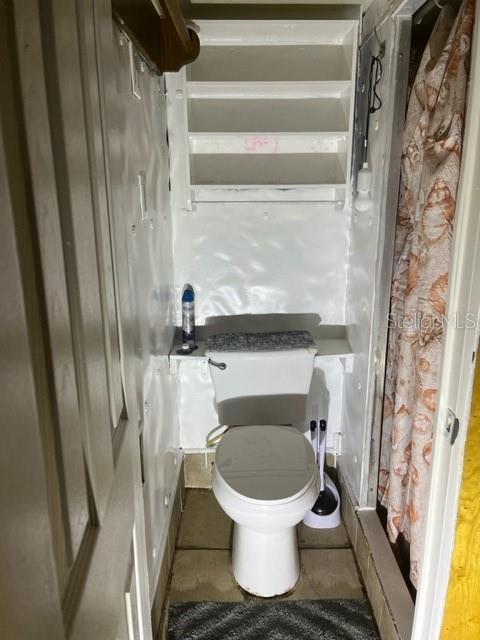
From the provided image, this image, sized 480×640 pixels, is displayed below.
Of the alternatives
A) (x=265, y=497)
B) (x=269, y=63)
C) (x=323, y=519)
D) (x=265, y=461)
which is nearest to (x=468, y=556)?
(x=265, y=497)

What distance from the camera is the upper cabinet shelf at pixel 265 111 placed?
6.49 ft

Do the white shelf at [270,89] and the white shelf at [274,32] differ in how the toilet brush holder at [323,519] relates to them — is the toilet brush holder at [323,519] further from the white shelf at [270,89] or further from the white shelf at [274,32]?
the white shelf at [274,32]

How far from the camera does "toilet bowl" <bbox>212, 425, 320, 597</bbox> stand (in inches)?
68.3

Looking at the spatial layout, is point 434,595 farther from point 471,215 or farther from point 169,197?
point 169,197

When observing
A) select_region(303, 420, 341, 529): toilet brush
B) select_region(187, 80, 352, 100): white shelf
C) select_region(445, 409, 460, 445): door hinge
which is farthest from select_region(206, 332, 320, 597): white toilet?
select_region(187, 80, 352, 100): white shelf

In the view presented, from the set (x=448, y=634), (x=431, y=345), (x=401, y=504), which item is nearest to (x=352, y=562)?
(x=401, y=504)

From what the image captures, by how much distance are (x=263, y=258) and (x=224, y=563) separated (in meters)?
1.30

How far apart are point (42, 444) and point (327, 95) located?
199cm

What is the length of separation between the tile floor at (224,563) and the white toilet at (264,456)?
74 millimetres

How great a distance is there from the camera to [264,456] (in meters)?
1.92

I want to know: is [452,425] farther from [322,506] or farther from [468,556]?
[322,506]

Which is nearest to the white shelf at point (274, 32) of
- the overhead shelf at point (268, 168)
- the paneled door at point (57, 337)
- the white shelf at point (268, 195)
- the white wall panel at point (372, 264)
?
the white wall panel at point (372, 264)

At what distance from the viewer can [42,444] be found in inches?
18.8

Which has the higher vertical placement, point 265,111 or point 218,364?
point 265,111
